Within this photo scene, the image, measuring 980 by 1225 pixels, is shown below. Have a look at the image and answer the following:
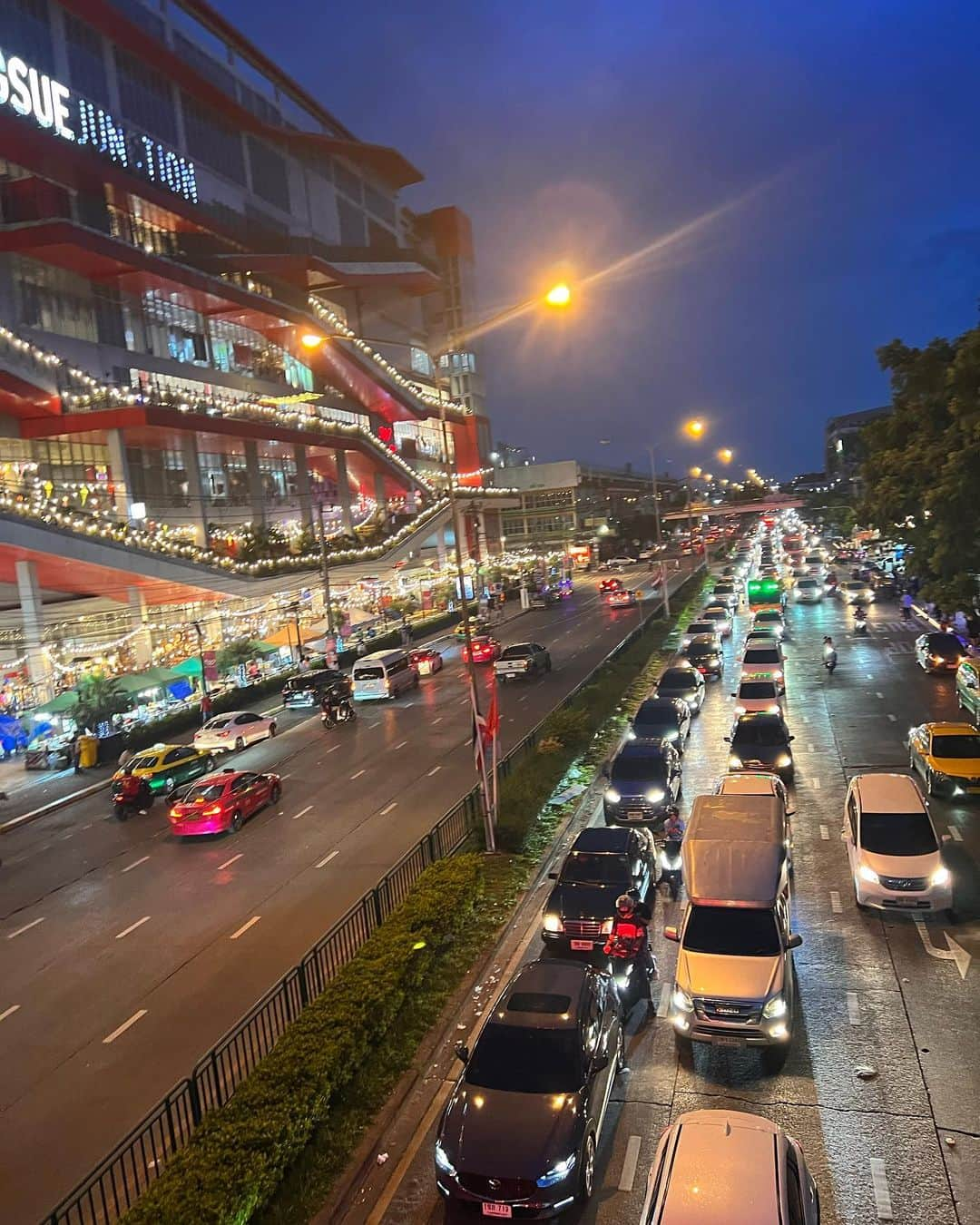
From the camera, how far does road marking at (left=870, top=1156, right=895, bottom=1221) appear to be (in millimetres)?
7960

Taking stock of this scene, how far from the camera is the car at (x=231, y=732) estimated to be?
32688 mm

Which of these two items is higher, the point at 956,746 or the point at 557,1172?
the point at 956,746

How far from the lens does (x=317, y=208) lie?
Answer: 275ft

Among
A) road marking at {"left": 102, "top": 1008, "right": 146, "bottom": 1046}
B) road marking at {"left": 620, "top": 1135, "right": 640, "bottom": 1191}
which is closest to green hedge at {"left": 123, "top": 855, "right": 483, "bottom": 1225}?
road marking at {"left": 620, "top": 1135, "right": 640, "bottom": 1191}

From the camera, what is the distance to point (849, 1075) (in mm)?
10109

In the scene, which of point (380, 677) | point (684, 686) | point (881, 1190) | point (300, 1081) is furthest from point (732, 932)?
point (380, 677)

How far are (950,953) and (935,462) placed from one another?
1878cm

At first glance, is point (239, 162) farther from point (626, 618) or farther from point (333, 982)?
point (333, 982)

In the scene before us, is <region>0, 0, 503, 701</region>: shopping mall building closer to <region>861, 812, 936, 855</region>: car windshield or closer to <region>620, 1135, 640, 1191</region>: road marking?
<region>861, 812, 936, 855</region>: car windshield

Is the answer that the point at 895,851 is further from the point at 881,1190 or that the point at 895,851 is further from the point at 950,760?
the point at 881,1190

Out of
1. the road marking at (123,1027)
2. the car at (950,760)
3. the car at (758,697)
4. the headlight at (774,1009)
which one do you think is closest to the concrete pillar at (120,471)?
the car at (758,697)

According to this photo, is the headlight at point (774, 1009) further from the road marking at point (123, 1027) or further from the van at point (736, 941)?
the road marking at point (123, 1027)

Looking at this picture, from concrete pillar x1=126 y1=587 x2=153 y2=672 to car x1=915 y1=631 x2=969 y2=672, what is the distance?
33.6 m

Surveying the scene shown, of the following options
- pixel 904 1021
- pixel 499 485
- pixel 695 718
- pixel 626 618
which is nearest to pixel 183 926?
pixel 904 1021
